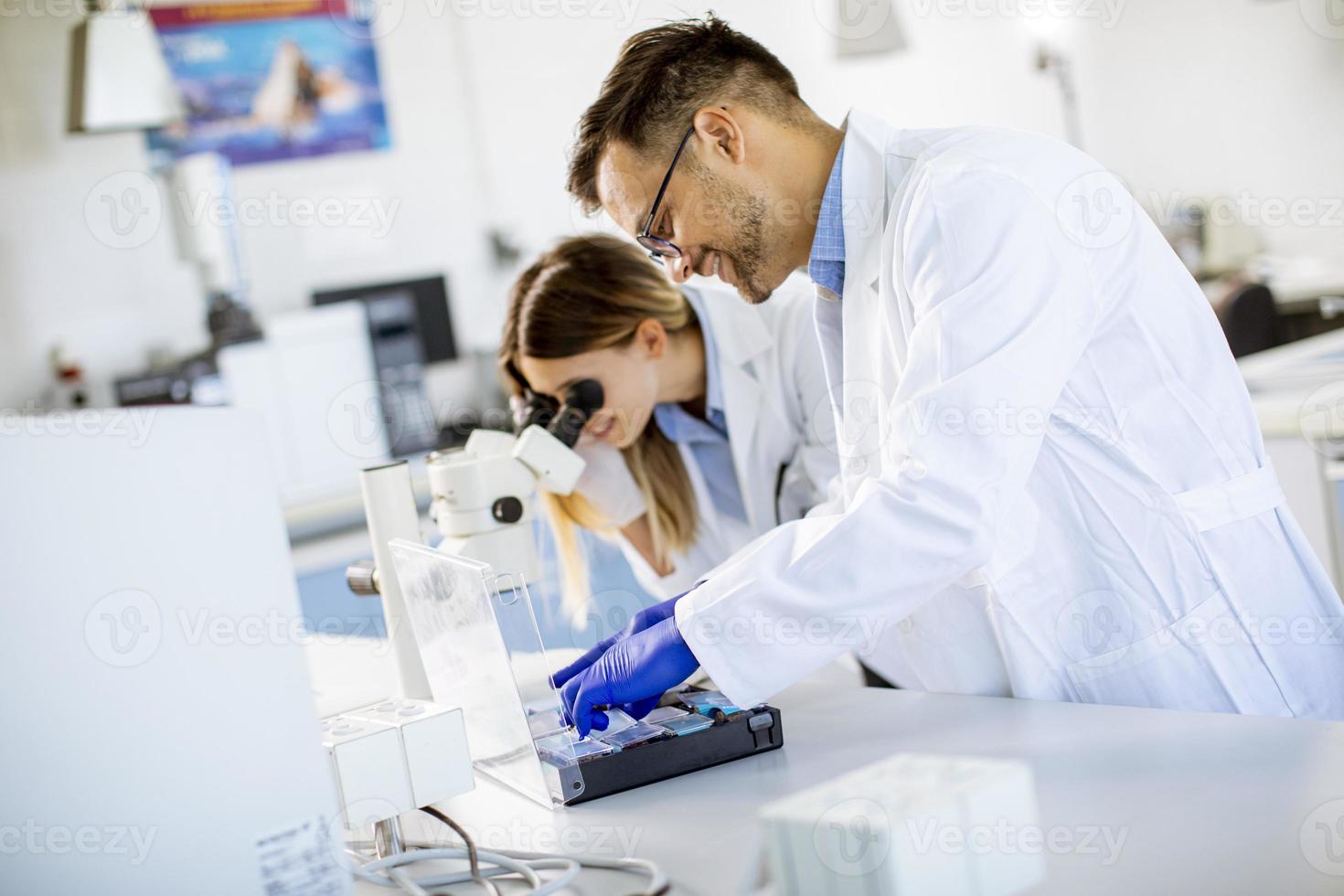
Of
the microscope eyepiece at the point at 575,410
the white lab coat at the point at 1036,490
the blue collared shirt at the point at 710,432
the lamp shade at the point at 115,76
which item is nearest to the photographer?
the white lab coat at the point at 1036,490

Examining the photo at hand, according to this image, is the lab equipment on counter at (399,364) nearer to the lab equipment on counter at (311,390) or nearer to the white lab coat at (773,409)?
the lab equipment on counter at (311,390)

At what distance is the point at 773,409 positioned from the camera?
2195 mm

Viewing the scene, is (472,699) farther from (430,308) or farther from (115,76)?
(430,308)

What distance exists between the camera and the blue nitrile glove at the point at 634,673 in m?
1.27

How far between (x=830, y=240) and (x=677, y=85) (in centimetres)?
28

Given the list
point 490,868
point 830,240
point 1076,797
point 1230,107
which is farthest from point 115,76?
point 1230,107

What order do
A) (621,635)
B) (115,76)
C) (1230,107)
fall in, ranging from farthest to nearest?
(1230,107), (115,76), (621,635)

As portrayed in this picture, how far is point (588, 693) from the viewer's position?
1.29 meters

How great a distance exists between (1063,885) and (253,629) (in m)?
0.61

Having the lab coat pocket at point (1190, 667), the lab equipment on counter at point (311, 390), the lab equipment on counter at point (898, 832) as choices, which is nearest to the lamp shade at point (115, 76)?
the lab equipment on counter at point (311, 390)

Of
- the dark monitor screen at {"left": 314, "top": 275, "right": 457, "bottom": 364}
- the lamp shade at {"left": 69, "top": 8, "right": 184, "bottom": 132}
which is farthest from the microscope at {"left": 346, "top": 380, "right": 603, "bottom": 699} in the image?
the dark monitor screen at {"left": 314, "top": 275, "right": 457, "bottom": 364}

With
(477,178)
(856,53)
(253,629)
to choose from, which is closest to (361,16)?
(477,178)

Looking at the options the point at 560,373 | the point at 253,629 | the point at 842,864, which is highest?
the point at 560,373

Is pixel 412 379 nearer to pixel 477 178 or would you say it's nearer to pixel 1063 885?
pixel 477 178
